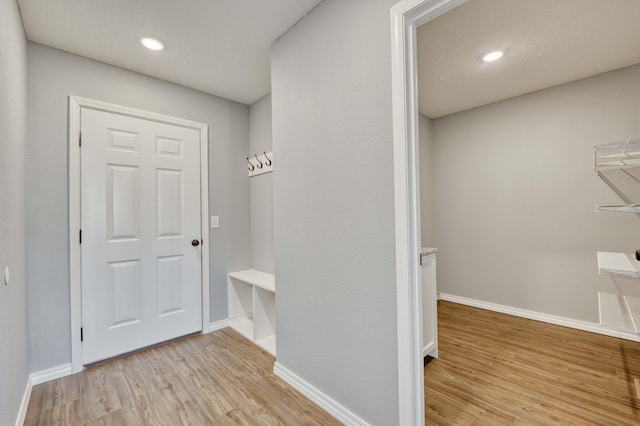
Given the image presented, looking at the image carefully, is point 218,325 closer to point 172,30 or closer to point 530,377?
point 172,30

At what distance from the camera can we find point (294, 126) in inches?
77.2

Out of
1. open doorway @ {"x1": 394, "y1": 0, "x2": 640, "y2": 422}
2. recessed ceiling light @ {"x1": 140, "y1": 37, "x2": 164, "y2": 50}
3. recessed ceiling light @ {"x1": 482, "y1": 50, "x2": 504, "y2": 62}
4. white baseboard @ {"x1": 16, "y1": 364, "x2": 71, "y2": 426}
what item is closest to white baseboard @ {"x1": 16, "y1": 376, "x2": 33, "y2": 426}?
white baseboard @ {"x1": 16, "y1": 364, "x2": 71, "y2": 426}

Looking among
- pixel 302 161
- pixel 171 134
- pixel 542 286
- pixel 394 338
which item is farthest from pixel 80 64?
pixel 542 286

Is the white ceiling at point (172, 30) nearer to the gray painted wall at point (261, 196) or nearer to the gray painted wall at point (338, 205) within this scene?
the gray painted wall at point (338, 205)

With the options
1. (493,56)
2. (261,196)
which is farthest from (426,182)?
(261,196)

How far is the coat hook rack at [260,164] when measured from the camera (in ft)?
9.54

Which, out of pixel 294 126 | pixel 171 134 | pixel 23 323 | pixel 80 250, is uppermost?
pixel 171 134

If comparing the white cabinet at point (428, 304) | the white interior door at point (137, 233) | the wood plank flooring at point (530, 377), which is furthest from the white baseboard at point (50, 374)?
the white cabinet at point (428, 304)

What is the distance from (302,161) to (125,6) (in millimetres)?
1436

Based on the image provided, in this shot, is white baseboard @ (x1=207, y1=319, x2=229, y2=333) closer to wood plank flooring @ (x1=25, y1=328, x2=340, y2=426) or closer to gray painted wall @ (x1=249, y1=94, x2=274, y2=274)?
wood plank flooring @ (x1=25, y1=328, x2=340, y2=426)

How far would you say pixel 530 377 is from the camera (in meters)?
2.03

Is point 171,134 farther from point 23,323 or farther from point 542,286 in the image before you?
point 542,286

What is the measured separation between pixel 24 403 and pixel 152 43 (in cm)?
251

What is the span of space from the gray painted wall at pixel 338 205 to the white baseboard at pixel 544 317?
7.58ft
